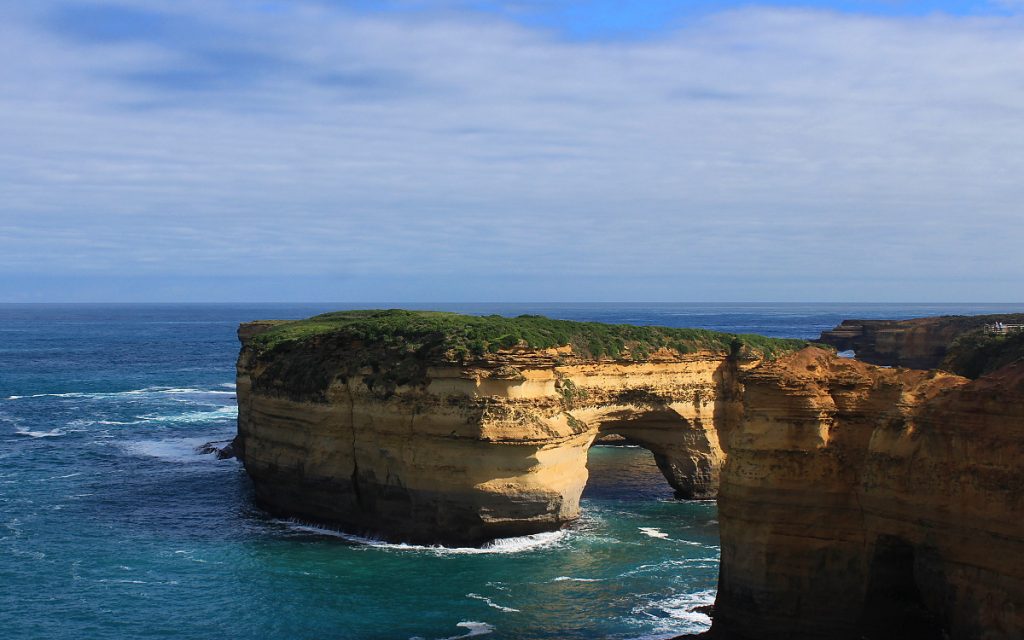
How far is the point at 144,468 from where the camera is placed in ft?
143

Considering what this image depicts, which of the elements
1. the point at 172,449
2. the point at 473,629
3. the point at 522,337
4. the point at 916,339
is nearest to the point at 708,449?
the point at 522,337

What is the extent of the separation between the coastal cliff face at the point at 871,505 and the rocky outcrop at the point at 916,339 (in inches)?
2127

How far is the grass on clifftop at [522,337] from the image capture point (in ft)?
104

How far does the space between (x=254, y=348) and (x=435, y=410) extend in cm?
1254

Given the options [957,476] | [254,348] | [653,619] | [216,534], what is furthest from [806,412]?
[254,348]

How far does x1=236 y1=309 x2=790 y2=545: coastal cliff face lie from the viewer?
30.6m

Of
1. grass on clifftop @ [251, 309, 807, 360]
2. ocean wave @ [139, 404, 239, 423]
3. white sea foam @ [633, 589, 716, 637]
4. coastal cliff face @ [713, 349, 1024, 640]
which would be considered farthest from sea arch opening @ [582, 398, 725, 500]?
ocean wave @ [139, 404, 239, 423]

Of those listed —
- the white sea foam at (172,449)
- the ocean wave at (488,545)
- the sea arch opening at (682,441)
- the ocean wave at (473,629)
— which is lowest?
the ocean wave at (473,629)

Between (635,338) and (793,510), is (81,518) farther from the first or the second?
(793,510)

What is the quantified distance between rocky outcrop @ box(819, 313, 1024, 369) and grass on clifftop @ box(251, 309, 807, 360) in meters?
35.6

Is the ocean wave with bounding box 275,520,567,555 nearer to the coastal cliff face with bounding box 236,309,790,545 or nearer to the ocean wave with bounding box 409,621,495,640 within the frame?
the coastal cliff face with bounding box 236,309,790,545

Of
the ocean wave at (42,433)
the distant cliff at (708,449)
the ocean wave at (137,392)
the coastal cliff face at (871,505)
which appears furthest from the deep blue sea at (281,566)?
the ocean wave at (137,392)

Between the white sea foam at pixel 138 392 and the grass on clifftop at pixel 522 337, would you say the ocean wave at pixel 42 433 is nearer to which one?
the white sea foam at pixel 138 392

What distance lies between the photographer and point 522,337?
104 ft
